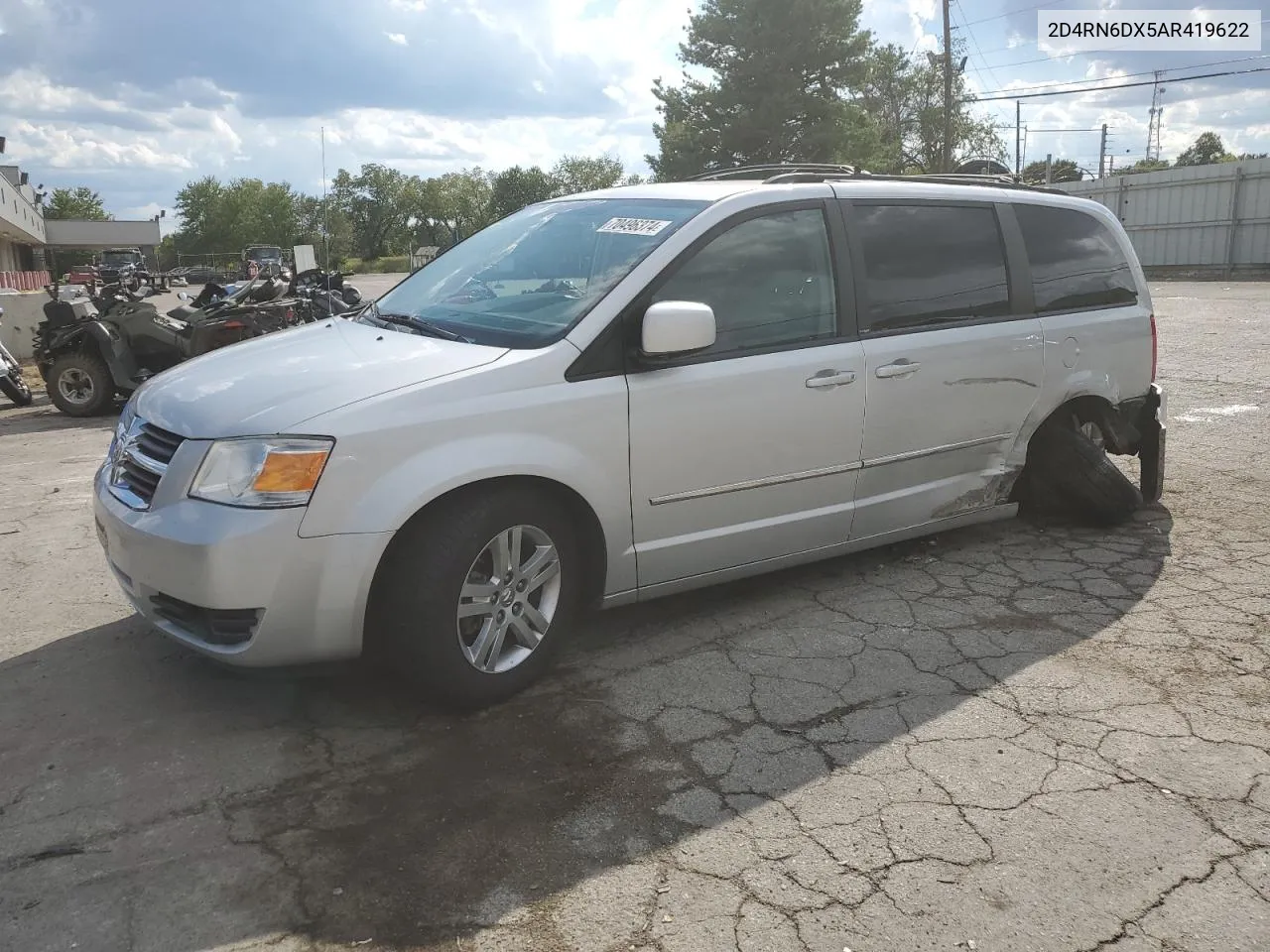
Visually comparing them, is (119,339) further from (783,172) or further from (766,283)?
(766,283)

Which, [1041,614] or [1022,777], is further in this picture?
[1041,614]

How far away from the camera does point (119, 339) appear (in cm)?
985

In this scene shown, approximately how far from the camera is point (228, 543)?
307 centimetres

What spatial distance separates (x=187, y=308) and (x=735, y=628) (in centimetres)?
879

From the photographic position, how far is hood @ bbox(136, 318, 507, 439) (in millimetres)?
3246

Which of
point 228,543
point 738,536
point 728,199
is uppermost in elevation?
point 728,199

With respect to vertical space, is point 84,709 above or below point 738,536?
below

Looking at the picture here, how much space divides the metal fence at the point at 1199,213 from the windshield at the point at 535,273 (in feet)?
89.6

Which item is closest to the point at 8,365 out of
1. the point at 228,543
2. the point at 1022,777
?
the point at 228,543

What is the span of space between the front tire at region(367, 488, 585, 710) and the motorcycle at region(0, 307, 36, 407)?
8.92 m

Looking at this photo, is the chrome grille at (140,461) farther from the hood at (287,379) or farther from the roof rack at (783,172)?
the roof rack at (783,172)

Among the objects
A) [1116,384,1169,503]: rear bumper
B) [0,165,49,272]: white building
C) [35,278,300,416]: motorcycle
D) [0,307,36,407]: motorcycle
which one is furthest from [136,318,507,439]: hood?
[0,165,49,272]: white building

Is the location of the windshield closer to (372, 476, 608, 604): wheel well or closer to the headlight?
(372, 476, 608, 604): wheel well

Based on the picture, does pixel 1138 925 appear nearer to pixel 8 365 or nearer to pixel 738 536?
pixel 738 536
